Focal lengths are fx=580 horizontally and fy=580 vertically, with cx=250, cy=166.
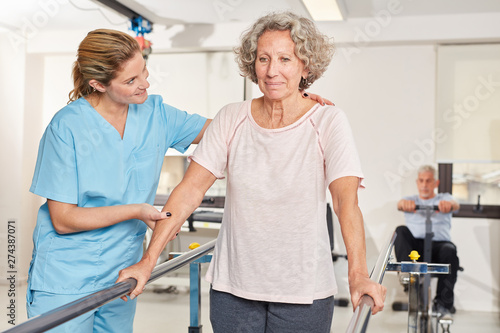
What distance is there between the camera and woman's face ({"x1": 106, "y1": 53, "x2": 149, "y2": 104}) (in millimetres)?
1796

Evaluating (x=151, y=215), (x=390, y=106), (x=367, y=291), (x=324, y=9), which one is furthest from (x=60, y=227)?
(x=390, y=106)

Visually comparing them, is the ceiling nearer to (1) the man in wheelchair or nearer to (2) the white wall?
(2) the white wall

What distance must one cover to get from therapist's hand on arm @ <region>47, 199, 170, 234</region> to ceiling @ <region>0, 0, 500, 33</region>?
362cm

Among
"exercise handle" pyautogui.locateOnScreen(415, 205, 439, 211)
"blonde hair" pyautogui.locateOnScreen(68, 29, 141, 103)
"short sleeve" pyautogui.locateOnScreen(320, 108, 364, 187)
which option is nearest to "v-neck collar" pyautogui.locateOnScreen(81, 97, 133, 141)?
"blonde hair" pyautogui.locateOnScreen(68, 29, 141, 103)

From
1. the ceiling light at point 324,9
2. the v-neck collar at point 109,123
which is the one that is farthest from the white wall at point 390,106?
the v-neck collar at point 109,123

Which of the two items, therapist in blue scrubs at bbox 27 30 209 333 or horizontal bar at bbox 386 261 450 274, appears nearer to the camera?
therapist in blue scrubs at bbox 27 30 209 333

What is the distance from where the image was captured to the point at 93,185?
1794mm

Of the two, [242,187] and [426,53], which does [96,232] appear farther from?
→ [426,53]

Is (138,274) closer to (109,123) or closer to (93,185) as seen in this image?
(93,185)

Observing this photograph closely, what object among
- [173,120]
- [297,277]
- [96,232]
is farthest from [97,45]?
[297,277]

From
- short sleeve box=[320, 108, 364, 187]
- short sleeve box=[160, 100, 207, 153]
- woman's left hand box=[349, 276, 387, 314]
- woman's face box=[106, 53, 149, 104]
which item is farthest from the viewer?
short sleeve box=[160, 100, 207, 153]

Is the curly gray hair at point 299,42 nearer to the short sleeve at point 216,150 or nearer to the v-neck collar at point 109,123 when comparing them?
the short sleeve at point 216,150

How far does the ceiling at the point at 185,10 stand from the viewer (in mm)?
5160

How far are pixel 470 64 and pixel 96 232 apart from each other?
15.6 feet
